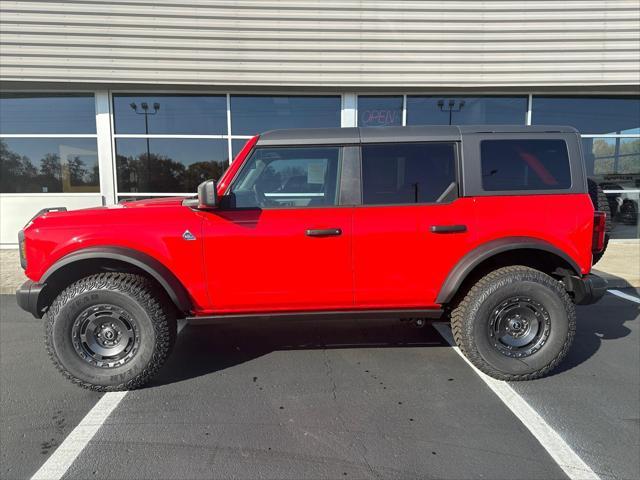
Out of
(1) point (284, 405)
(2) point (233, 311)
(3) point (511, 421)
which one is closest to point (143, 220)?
(2) point (233, 311)

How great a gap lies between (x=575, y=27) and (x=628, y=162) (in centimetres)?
328

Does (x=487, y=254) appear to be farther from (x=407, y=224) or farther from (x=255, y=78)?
(x=255, y=78)

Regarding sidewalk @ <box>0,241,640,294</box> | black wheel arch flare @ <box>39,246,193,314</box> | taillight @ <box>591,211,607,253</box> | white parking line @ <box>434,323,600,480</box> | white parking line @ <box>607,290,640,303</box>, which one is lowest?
white parking line @ <box>434,323,600,480</box>

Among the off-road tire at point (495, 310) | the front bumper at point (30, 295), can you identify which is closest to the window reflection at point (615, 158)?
the off-road tire at point (495, 310)

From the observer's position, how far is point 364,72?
7863 millimetres

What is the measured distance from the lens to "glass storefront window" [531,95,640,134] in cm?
859

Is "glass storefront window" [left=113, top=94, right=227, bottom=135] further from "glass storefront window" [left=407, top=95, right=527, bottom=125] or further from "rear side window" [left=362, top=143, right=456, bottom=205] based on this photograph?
"rear side window" [left=362, top=143, right=456, bottom=205]

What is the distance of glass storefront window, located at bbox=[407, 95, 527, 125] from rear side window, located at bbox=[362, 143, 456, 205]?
5.61 metres

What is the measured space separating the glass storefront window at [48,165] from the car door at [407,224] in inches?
289

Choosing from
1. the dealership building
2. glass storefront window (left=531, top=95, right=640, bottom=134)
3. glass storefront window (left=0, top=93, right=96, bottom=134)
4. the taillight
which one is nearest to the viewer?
the taillight

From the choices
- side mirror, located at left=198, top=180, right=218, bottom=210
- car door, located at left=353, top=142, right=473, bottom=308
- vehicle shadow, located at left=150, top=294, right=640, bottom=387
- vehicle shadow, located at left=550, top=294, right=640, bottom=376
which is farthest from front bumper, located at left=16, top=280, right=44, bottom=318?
vehicle shadow, located at left=550, top=294, right=640, bottom=376

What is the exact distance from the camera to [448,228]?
303 cm

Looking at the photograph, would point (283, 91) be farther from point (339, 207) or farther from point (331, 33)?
point (339, 207)

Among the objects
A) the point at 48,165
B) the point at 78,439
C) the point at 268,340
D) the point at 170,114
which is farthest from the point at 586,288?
the point at 48,165
